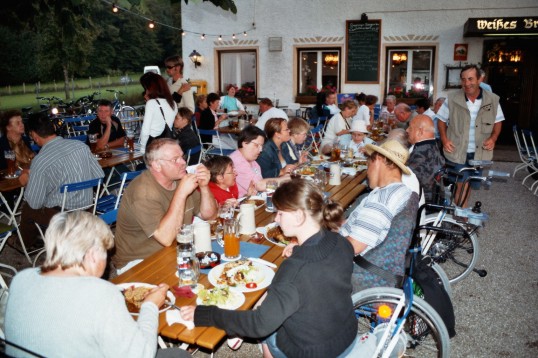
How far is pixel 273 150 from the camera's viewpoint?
456cm

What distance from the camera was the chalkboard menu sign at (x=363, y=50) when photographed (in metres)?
10.8

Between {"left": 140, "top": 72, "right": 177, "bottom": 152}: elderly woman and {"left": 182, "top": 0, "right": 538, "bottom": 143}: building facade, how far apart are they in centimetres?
711

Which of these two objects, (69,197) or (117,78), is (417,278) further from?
(117,78)

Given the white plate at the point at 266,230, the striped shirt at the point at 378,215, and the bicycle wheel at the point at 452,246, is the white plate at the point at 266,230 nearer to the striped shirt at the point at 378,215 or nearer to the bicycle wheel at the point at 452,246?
the striped shirt at the point at 378,215

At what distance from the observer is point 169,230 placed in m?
2.57

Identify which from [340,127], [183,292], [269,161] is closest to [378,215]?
[183,292]

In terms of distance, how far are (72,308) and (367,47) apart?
10682 mm

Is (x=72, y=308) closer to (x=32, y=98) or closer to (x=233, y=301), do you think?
(x=233, y=301)

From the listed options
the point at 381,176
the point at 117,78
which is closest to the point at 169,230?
the point at 381,176

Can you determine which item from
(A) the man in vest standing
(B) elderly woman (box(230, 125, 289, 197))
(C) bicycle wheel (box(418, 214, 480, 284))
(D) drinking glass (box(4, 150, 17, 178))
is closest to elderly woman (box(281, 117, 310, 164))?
(B) elderly woman (box(230, 125, 289, 197))

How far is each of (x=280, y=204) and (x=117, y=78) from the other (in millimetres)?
27182

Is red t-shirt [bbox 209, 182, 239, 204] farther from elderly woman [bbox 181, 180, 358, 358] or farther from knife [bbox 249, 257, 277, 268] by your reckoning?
elderly woman [bbox 181, 180, 358, 358]

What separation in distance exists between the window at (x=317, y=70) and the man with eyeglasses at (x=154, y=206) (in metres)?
9.40

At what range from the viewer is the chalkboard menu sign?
35.6ft
